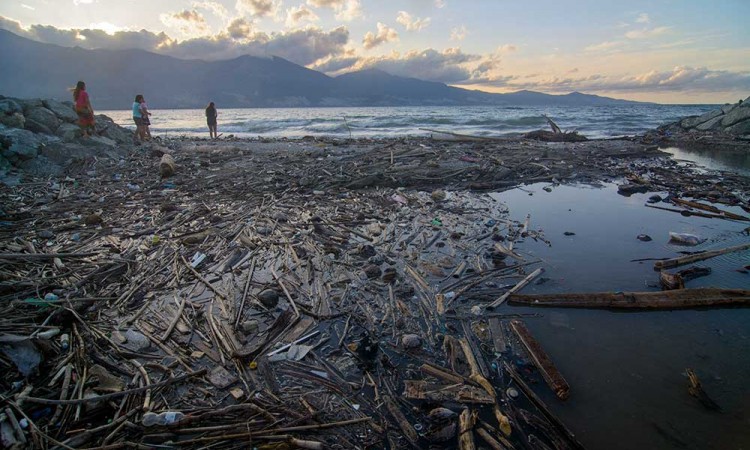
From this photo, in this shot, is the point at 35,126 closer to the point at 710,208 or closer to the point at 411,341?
the point at 411,341

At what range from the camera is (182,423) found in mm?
2564

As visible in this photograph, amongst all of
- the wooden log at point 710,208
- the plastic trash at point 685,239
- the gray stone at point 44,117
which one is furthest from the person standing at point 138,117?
the wooden log at point 710,208

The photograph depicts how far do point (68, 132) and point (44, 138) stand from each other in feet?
3.29

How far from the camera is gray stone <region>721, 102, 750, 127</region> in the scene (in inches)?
890

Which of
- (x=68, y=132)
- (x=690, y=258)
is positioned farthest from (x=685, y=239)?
(x=68, y=132)

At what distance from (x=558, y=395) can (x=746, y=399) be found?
162 centimetres

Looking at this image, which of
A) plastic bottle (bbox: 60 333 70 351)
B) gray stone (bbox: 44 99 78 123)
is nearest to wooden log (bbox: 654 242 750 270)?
plastic bottle (bbox: 60 333 70 351)

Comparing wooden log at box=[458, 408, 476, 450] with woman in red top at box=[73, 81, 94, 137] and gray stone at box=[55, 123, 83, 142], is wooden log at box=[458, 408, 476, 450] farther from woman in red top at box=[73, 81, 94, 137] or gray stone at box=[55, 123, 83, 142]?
woman in red top at box=[73, 81, 94, 137]

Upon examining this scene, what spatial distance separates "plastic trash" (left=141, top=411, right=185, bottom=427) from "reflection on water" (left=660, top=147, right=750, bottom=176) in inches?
722

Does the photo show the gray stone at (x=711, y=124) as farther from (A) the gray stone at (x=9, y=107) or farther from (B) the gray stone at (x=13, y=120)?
(A) the gray stone at (x=9, y=107)

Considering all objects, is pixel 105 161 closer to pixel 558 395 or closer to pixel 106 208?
pixel 106 208

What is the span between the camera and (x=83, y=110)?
13.1 meters

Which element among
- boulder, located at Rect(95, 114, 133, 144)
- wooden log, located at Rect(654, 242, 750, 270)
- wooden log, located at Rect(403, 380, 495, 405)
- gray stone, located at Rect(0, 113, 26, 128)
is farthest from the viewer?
boulder, located at Rect(95, 114, 133, 144)

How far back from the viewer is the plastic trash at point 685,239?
19.8 ft
